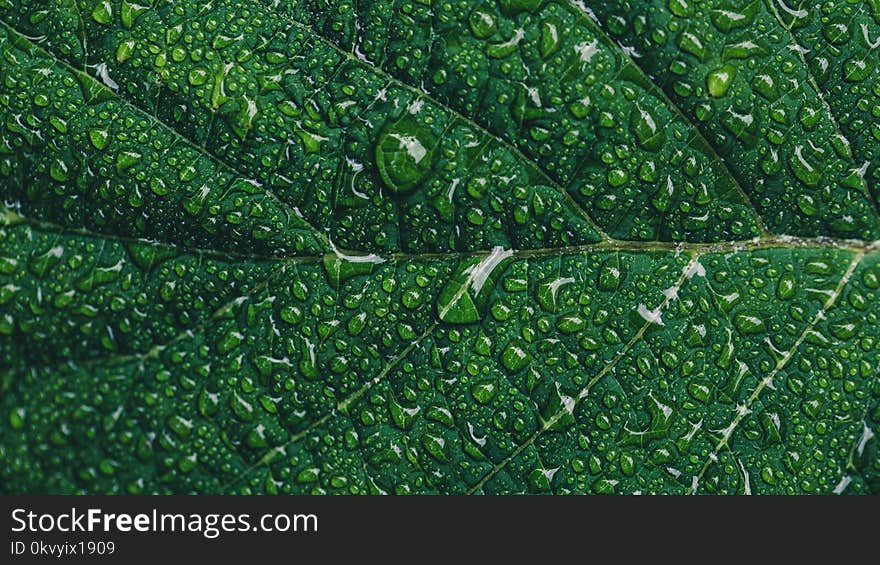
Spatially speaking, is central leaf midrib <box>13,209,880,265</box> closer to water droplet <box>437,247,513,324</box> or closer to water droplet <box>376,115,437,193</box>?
water droplet <box>437,247,513,324</box>

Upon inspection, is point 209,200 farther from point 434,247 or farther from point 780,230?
point 780,230

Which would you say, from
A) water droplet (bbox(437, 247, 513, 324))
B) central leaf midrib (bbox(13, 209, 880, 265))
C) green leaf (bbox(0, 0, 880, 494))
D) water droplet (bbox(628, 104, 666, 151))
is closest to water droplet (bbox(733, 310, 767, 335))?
green leaf (bbox(0, 0, 880, 494))

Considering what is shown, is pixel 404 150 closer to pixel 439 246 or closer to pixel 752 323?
pixel 439 246

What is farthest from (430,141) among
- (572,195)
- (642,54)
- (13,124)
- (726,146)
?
(13,124)

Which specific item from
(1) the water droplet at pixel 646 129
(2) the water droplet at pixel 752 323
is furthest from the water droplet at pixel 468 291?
(2) the water droplet at pixel 752 323

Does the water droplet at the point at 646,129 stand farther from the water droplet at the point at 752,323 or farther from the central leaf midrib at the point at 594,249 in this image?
the water droplet at the point at 752,323

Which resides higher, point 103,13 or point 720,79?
point 720,79

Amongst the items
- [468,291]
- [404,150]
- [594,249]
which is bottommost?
[468,291]

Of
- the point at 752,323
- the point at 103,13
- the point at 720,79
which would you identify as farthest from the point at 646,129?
the point at 103,13
